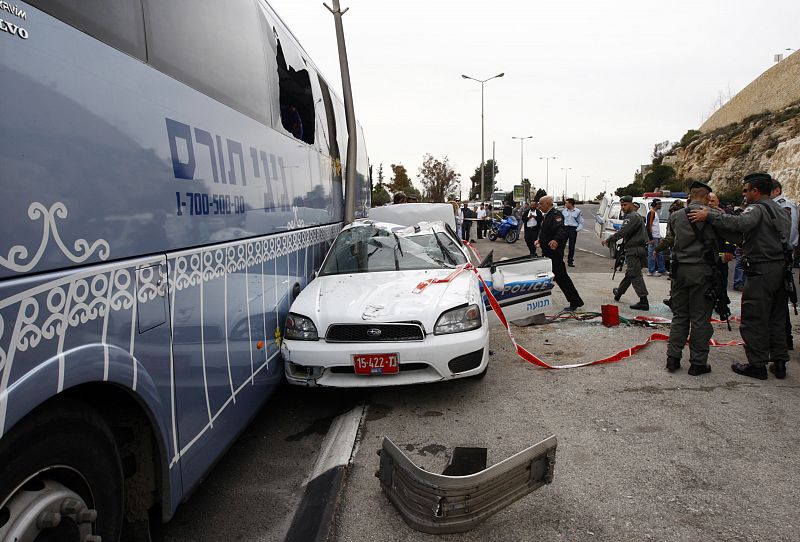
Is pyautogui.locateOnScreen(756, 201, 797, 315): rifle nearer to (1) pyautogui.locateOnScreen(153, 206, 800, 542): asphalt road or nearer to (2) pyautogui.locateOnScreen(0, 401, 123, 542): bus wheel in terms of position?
(1) pyautogui.locateOnScreen(153, 206, 800, 542): asphalt road

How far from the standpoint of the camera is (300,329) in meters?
4.33

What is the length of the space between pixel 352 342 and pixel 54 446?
251 centimetres

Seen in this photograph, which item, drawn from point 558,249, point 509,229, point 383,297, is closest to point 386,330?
point 383,297

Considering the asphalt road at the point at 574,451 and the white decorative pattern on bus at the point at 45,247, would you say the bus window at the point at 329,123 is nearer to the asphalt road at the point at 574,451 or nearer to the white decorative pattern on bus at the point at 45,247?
the asphalt road at the point at 574,451

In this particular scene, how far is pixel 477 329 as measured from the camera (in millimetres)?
4406

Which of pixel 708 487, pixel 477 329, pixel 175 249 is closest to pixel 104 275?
pixel 175 249

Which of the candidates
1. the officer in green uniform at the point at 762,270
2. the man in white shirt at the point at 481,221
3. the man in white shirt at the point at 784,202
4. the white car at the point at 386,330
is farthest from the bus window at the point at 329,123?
the man in white shirt at the point at 481,221

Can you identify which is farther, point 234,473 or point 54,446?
point 234,473

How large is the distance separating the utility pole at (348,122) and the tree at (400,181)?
179ft

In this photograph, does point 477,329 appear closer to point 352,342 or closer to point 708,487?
point 352,342

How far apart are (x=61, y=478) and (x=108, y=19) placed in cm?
187

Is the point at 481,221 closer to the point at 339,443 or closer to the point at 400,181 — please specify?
the point at 339,443

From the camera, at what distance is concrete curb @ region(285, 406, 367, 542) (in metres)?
2.72

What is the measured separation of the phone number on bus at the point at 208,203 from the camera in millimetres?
2690
